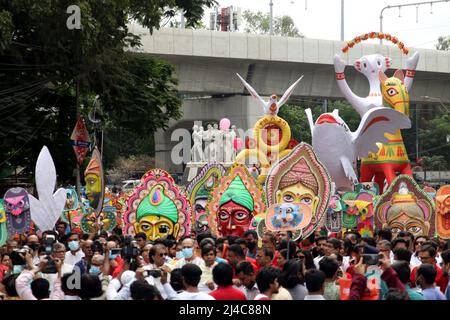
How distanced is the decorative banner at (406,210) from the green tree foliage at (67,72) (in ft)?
23.1

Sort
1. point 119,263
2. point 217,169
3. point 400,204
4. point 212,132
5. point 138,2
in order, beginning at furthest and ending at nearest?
point 212,132 < point 138,2 < point 217,169 < point 400,204 < point 119,263

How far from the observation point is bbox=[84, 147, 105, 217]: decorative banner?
730 inches

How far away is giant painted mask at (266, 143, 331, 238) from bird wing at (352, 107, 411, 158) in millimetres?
10047

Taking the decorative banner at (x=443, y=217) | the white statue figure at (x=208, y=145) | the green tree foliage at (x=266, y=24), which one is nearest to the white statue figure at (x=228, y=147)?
the white statue figure at (x=208, y=145)

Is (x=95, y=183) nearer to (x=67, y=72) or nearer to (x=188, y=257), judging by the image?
(x=67, y=72)

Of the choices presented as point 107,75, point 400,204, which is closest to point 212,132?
point 107,75

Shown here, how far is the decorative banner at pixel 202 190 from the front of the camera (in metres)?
18.8

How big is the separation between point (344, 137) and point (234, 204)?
10.5 m

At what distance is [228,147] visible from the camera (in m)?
34.6

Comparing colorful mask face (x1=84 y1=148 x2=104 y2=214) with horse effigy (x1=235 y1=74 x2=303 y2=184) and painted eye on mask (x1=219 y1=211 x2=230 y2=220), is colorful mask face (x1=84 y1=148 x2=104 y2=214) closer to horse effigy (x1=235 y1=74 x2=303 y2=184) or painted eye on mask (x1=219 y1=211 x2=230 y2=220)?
painted eye on mask (x1=219 y1=211 x2=230 y2=220)

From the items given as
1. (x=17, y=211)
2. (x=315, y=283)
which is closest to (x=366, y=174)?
(x=17, y=211)
